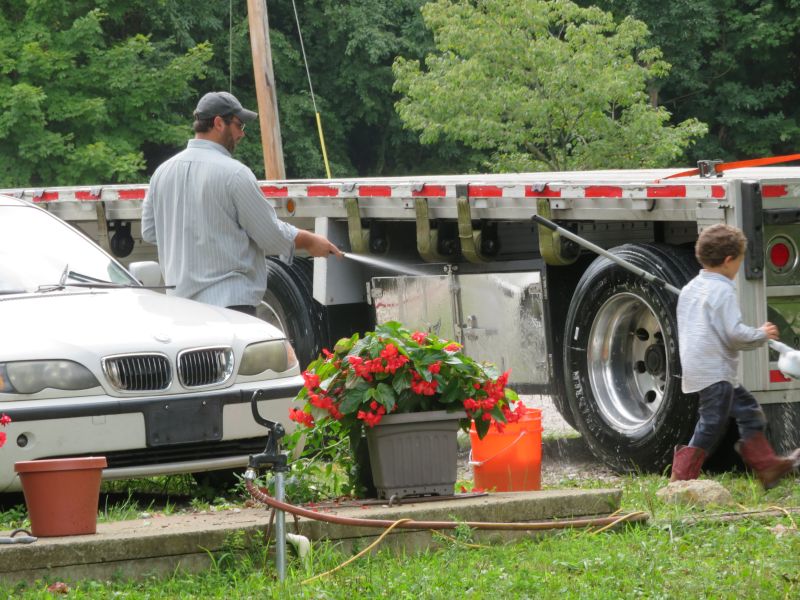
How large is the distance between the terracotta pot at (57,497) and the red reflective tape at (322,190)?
5619mm

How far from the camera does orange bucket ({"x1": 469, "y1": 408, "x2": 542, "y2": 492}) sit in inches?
292

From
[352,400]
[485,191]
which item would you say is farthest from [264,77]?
[352,400]

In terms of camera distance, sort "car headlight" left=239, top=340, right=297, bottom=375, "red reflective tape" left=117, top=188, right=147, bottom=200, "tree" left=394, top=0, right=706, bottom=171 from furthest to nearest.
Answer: "tree" left=394, top=0, right=706, bottom=171
"red reflective tape" left=117, top=188, right=147, bottom=200
"car headlight" left=239, top=340, right=297, bottom=375

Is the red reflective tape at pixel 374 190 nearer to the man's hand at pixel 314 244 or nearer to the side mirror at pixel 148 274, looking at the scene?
the man's hand at pixel 314 244

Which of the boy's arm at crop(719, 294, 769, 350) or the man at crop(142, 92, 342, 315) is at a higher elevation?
the man at crop(142, 92, 342, 315)

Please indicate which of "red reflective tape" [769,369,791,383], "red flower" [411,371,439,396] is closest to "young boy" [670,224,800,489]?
"red reflective tape" [769,369,791,383]

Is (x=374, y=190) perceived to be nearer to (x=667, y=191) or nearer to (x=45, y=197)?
(x=667, y=191)

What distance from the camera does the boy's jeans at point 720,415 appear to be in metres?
7.25

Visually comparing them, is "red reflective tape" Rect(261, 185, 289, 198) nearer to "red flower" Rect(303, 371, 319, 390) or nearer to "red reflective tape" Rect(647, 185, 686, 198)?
"red reflective tape" Rect(647, 185, 686, 198)

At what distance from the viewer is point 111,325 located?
686cm

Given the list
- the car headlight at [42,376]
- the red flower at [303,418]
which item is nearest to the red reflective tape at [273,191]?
the car headlight at [42,376]

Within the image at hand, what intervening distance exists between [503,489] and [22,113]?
80.6 feet

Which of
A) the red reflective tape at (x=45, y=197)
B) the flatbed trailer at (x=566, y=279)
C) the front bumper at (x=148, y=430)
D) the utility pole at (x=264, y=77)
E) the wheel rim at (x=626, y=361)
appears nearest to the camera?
the front bumper at (x=148, y=430)

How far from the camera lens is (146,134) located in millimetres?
33344
